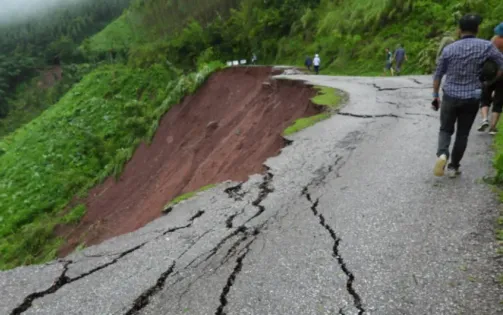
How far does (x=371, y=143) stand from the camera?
738cm

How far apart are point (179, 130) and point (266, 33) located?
1958 centimetres

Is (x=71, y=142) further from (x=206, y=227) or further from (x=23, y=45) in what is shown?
(x=23, y=45)

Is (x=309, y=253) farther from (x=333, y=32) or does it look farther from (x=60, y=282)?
(x=333, y=32)

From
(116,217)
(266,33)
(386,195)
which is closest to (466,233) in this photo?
(386,195)

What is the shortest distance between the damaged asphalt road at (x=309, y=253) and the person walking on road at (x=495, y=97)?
250mm

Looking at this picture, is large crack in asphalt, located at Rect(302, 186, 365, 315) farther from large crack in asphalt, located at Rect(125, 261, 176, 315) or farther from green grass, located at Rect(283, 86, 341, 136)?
green grass, located at Rect(283, 86, 341, 136)

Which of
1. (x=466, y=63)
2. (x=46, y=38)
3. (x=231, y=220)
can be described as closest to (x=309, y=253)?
(x=231, y=220)

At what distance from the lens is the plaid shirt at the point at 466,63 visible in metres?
4.42

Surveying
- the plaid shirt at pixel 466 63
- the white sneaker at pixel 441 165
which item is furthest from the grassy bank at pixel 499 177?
the plaid shirt at pixel 466 63

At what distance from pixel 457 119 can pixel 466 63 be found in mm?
701

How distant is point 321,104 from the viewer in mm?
10984

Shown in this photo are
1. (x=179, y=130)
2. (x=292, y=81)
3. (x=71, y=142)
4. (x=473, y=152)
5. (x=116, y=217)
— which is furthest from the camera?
(x=71, y=142)

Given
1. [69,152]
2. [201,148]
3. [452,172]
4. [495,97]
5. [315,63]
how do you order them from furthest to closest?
[69,152] → [315,63] → [201,148] → [495,97] → [452,172]

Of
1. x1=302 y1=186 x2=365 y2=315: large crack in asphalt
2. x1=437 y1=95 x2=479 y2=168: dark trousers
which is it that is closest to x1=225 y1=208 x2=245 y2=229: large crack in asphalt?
x1=302 y1=186 x2=365 y2=315: large crack in asphalt
